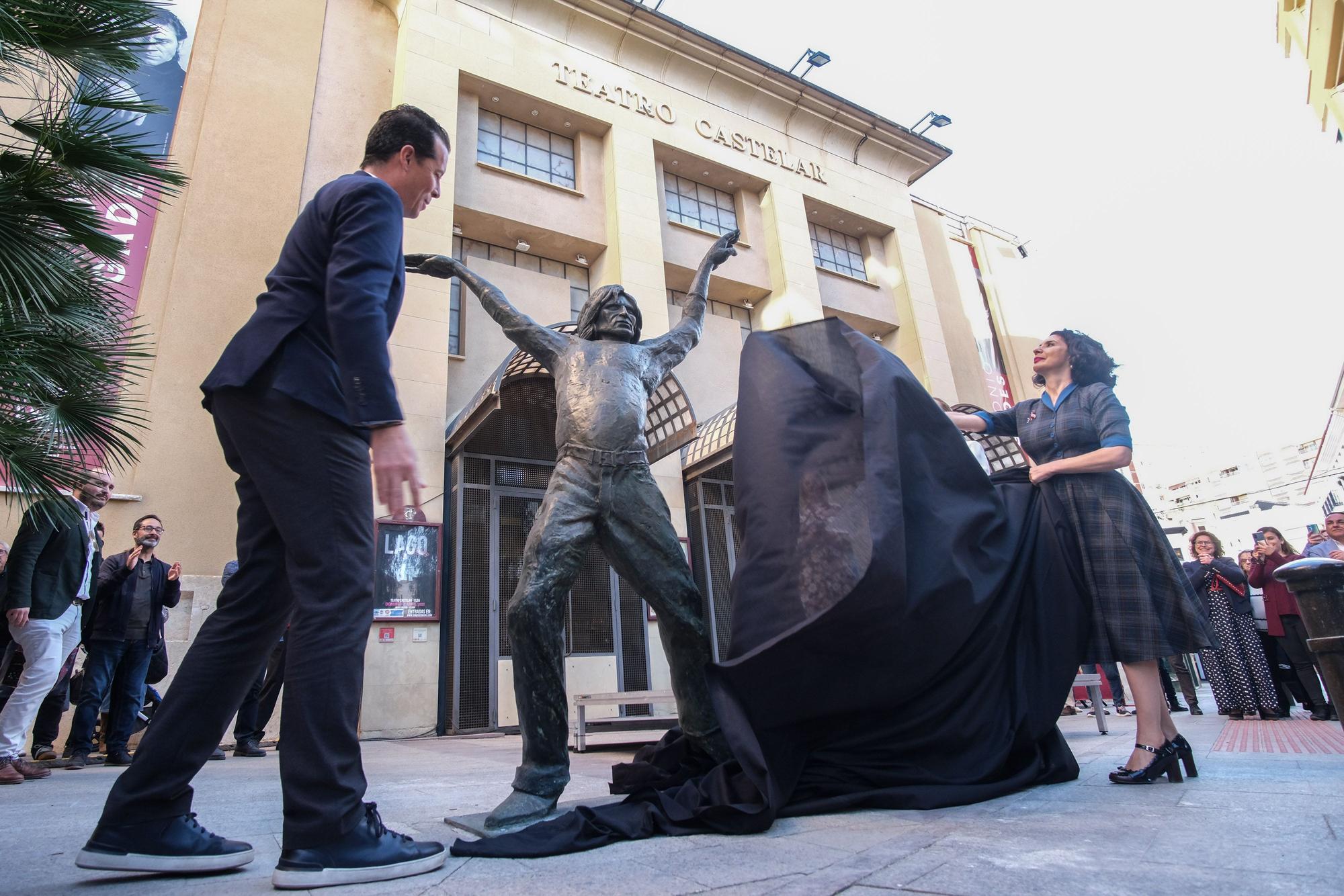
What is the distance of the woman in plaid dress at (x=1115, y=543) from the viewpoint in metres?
2.69

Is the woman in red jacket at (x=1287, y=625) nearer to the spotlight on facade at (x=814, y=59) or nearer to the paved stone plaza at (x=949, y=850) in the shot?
the paved stone plaza at (x=949, y=850)

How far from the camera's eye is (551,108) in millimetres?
12773

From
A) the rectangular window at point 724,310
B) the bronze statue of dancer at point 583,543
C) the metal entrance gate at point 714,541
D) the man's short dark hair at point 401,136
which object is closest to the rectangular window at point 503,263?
the rectangular window at point 724,310

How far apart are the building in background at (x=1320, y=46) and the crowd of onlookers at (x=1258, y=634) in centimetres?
960

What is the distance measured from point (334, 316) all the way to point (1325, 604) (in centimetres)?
336

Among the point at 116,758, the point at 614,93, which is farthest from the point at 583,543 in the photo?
the point at 614,93

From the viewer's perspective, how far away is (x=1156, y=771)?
8.49ft

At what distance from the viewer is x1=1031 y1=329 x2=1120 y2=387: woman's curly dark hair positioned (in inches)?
128

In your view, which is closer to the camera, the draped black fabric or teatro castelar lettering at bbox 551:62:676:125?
the draped black fabric

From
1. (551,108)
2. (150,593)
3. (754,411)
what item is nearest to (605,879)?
(754,411)

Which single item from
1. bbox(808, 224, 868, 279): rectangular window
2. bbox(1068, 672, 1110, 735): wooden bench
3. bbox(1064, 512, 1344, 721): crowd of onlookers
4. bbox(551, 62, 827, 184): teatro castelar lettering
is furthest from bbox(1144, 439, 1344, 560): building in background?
bbox(1068, 672, 1110, 735): wooden bench

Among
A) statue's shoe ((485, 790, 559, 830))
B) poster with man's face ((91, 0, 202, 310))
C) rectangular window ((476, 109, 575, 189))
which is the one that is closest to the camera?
statue's shoe ((485, 790, 559, 830))

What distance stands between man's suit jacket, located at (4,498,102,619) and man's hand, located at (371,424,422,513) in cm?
419

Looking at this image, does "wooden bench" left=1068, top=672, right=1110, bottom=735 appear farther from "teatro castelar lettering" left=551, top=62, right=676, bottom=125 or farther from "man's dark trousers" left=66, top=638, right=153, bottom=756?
"teatro castelar lettering" left=551, top=62, right=676, bottom=125
